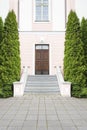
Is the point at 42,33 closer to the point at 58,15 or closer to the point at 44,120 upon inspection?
the point at 58,15

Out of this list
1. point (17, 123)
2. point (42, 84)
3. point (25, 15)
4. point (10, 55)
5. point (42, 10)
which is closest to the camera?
point (17, 123)

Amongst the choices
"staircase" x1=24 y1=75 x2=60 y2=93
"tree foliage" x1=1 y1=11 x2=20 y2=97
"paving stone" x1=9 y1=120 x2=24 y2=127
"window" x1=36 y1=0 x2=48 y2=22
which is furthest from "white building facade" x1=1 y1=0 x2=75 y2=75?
"paving stone" x1=9 y1=120 x2=24 y2=127

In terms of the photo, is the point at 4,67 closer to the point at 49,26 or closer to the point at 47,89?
the point at 47,89

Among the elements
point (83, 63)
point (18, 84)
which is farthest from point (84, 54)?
point (18, 84)

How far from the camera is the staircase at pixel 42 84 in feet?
60.1

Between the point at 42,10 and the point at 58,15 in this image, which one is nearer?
the point at 58,15

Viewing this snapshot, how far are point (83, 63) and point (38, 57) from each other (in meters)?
6.61

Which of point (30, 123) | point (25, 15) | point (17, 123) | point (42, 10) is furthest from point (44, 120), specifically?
point (42, 10)

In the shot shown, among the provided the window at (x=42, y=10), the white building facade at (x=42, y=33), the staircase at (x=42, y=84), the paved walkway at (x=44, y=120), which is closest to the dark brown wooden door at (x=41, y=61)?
the white building facade at (x=42, y=33)

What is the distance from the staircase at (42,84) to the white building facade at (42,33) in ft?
6.86

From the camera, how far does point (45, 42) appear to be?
23406mm

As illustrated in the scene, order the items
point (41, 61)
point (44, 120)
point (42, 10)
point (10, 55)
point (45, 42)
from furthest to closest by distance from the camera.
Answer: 1. point (42, 10)
2. point (41, 61)
3. point (45, 42)
4. point (10, 55)
5. point (44, 120)

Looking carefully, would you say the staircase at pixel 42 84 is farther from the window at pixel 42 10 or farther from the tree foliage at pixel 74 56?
the window at pixel 42 10

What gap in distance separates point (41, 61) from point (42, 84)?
4634 millimetres
